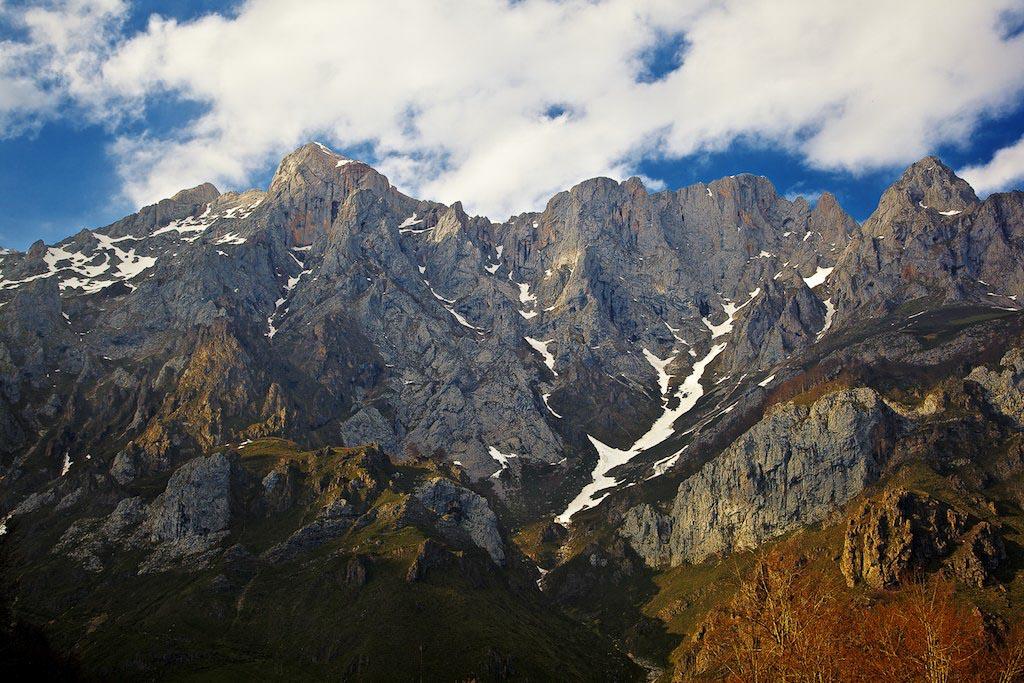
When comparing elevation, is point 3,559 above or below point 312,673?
above

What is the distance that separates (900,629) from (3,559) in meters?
90.8

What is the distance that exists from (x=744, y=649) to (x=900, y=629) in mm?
19439

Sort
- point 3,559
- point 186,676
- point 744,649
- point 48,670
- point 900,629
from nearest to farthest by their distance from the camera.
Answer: point 744,649, point 900,629, point 3,559, point 48,670, point 186,676

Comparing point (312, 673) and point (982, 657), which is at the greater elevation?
point (312, 673)

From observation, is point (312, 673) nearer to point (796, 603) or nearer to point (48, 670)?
point (48, 670)

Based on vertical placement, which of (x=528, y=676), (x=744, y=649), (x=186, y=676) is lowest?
(x=528, y=676)

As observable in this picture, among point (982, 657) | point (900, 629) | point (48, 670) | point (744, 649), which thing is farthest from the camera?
point (48, 670)

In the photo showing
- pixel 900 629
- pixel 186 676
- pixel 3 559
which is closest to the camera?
pixel 900 629

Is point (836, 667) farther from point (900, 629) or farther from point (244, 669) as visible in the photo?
point (244, 669)

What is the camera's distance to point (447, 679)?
192 meters

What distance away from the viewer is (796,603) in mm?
36812

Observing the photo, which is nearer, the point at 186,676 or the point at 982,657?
the point at 982,657

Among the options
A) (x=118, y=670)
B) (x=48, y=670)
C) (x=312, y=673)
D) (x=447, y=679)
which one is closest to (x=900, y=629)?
(x=48, y=670)

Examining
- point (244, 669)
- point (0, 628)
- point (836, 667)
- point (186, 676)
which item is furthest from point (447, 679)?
point (836, 667)
